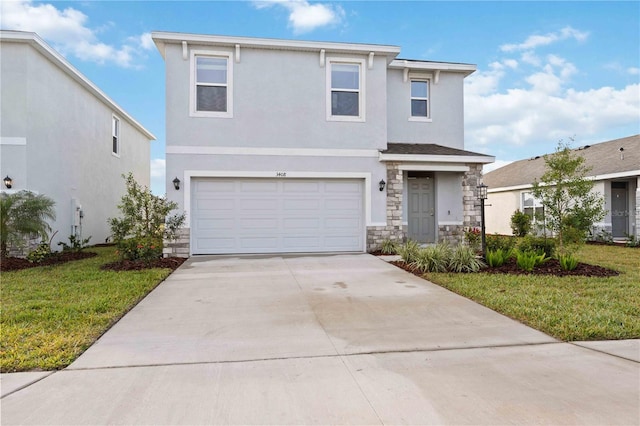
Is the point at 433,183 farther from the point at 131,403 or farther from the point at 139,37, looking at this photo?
the point at 131,403

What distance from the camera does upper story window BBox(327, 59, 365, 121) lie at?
11297mm

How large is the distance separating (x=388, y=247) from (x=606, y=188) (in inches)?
422

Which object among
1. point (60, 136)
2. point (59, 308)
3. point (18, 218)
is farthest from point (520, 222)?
point (60, 136)

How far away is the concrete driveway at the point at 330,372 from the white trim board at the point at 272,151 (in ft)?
19.8

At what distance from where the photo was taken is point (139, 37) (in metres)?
10.8

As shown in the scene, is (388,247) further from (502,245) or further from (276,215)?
(276,215)

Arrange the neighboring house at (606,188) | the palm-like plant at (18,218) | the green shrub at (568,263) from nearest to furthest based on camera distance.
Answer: the green shrub at (568,263), the palm-like plant at (18,218), the neighboring house at (606,188)

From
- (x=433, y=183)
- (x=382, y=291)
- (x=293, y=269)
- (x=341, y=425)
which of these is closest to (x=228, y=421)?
(x=341, y=425)

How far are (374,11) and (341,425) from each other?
37.4 feet

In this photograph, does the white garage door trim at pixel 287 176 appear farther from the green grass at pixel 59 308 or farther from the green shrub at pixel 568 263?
the green shrub at pixel 568 263

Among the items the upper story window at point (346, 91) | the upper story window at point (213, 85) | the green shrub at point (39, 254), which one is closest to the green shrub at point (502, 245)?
the upper story window at point (346, 91)

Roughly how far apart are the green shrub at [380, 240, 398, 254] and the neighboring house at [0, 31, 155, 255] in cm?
1023

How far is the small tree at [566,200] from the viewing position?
8.17 m

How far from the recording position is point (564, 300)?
5531 mm
